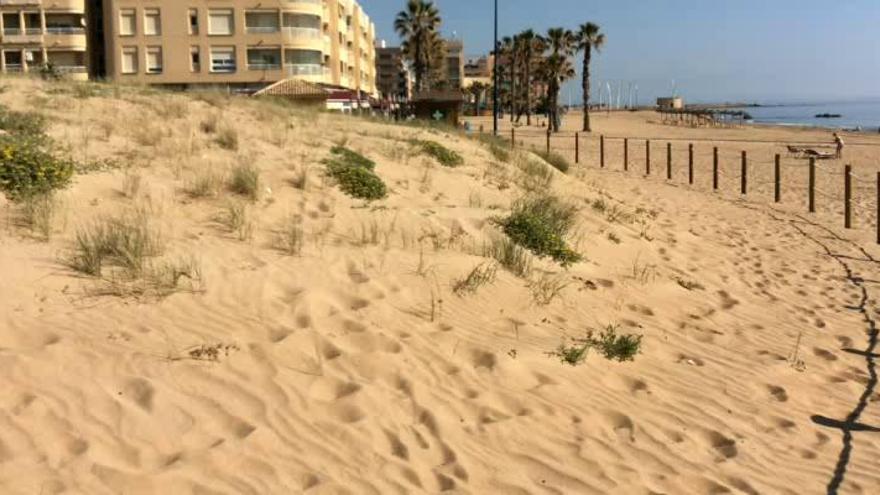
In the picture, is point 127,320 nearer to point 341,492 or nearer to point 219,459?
point 219,459

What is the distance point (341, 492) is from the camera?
372cm

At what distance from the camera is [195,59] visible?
201ft

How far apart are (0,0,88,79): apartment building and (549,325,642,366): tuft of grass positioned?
6371cm

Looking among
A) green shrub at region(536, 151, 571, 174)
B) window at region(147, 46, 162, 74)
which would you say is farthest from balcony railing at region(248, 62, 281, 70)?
green shrub at region(536, 151, 571, 174)

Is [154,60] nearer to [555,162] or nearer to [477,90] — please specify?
[555,162]

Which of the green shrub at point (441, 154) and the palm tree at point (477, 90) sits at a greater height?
the palm tree at point (477, 90)

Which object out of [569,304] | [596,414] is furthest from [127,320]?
[569,304]

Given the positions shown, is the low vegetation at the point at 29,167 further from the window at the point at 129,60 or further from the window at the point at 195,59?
the window at the point at 129,60

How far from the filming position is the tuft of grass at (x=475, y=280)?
6.69m

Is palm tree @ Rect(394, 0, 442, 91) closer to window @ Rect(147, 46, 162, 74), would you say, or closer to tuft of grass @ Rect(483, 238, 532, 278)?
window @ Rect(147, 46, 162, 74)

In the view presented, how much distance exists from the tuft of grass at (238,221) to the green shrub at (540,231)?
2.74m

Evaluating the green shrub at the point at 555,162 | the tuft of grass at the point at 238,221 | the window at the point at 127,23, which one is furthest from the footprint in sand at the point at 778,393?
the window at the point at 127,23

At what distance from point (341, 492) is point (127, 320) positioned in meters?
2.21

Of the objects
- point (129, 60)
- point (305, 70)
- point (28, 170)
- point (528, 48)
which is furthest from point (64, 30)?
point (28, 170)
